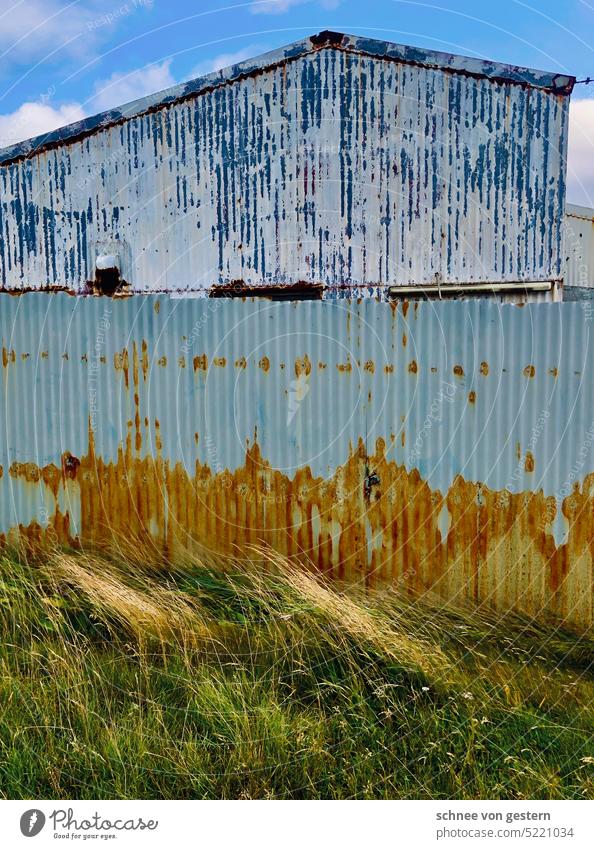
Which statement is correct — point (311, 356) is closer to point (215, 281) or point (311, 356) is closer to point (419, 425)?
point (419, 425)

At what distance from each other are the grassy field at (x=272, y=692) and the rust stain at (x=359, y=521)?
0.64 ft

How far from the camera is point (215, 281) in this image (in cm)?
861

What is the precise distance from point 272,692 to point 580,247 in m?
16.8

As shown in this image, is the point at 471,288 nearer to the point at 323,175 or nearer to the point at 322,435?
the point at 323,175

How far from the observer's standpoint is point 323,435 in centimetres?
409

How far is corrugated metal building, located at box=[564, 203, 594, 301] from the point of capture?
15578 mm

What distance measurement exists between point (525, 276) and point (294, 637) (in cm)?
627

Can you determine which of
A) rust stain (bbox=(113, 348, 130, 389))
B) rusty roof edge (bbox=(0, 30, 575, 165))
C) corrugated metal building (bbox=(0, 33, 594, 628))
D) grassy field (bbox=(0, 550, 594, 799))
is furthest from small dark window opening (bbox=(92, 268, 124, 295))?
grassy field (bbox=(0, 550, 594, 799))

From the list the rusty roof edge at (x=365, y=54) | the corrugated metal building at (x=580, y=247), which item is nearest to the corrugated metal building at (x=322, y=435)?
the rusty roof edge at (x=365, y=54)

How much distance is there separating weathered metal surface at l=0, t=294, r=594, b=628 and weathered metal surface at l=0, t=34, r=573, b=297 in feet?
14.5

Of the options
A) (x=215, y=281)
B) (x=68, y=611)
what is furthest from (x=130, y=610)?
(x=215, y=281)

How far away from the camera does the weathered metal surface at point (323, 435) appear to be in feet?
12.4

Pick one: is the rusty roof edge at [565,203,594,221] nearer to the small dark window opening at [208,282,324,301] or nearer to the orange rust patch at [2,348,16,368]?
the small dark window opening at [208,282,324,301]

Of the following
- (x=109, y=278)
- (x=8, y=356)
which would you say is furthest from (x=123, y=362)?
(x=109, y=278)
